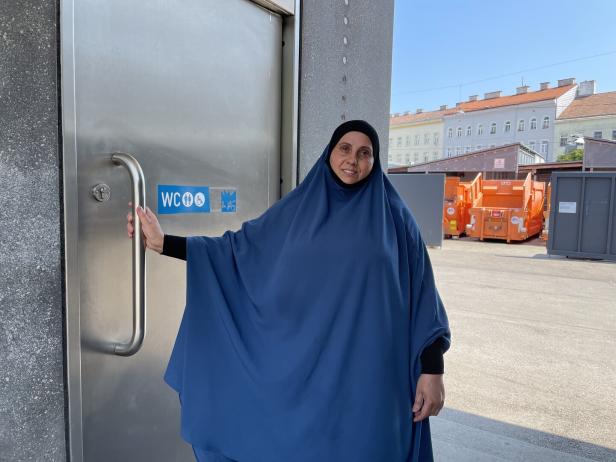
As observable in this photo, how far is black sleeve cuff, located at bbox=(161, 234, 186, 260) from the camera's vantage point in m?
1.82

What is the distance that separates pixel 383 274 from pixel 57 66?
117cm

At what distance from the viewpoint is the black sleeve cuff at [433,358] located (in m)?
1.76

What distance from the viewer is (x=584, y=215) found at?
1205 centimetres

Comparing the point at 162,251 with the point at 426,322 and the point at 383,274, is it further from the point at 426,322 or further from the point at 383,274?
the point at 426,322

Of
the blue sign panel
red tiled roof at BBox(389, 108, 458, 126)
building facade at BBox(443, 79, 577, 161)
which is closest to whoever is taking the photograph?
the blue sign panel

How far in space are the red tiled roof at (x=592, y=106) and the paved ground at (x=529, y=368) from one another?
42863 mm

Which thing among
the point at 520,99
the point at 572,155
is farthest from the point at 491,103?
the point at 572,155

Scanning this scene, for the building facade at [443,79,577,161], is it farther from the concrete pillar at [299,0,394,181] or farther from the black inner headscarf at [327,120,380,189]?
the black inner headscarf at [327,120,380,189]

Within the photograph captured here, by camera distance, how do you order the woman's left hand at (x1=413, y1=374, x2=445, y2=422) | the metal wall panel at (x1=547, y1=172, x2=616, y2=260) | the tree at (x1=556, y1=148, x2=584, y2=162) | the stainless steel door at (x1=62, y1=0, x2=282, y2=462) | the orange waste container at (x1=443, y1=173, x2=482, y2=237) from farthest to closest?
the tree at (x1=556, y1=148, x2=584, y2=162) → the orange waste container at (x1=443, y1=173, x2=482, y2=237) → the metal wall panel at (x1=547, y1=172, x2=616, y2=260) → the woman's left hand at (x1=413, y1=374, x2=445, y2=422) → the stainless steel door at (x1=62, y1=0, x2=282, y2=462)

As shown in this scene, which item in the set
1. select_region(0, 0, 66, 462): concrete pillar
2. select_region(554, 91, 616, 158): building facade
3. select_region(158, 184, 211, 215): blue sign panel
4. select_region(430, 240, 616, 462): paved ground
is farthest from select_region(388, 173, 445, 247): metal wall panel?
select_region(554, 91, 616, 158): building facade

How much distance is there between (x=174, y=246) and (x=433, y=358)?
3.21ft

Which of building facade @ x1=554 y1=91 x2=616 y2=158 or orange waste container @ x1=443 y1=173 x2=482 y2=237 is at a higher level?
building facade @ x1=554 y1=91 x2=616 y2=158

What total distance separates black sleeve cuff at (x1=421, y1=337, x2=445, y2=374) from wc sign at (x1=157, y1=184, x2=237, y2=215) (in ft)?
3.50

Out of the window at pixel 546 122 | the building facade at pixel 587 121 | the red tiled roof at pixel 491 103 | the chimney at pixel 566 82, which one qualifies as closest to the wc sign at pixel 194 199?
the building facade at pixel 587 121
